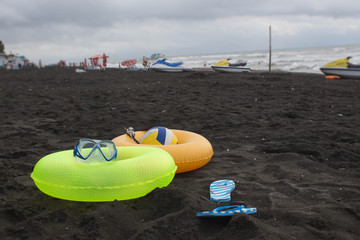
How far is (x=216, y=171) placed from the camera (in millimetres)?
3824

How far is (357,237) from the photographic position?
2.26 m

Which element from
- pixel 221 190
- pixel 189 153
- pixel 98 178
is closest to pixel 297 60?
pixel 189 153

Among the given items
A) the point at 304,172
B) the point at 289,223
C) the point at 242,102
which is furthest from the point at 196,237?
the point at 242,102

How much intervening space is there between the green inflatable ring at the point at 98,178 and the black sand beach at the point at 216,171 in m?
0.10

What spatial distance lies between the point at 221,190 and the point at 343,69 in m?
15.3

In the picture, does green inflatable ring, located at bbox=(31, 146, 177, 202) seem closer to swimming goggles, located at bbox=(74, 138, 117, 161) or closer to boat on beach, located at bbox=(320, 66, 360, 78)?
swimming goggles, located at bbox=(74, 138, 117, 161)

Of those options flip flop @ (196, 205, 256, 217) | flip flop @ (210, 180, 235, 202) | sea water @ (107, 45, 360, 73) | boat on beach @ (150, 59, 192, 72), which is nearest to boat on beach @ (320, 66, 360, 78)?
sea water @ (107, 45, 360, 73)

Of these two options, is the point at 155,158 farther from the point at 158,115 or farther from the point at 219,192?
the point at 158,115

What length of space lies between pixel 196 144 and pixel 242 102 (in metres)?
4.83

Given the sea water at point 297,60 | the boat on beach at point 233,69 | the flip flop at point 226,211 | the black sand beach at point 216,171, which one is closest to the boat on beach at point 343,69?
the sea water at point 297,60

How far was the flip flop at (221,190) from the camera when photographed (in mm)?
2910

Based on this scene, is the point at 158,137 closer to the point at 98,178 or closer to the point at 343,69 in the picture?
the point at 98,178

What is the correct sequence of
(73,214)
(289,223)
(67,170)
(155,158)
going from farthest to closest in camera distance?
(155,158) < (67,170) < (73,214) < (289,223)

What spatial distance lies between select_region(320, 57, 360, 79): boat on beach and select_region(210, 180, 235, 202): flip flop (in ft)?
48.8
